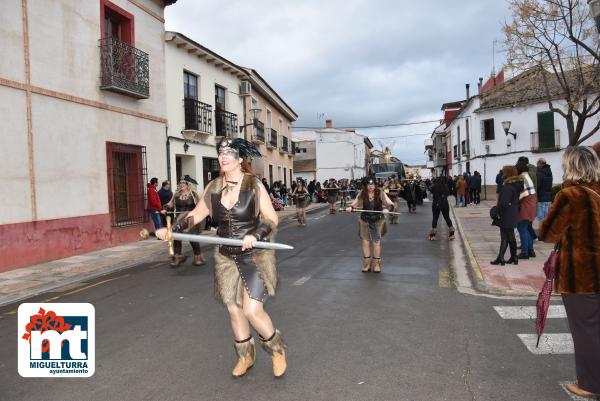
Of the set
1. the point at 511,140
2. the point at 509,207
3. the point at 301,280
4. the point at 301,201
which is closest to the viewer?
the point at 301,280

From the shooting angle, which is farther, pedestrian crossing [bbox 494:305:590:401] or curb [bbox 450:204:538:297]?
curb [bbox 450:204:538:297]

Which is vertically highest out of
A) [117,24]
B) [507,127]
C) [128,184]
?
[117,24]

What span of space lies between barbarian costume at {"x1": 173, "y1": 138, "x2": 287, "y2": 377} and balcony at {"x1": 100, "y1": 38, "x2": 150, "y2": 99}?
32.0 ft

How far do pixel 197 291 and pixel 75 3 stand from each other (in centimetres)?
851

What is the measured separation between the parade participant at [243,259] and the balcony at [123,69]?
9.67m

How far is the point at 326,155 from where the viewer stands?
56688mm

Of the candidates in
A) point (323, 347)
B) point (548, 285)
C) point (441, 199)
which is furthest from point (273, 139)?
point (548, 285)

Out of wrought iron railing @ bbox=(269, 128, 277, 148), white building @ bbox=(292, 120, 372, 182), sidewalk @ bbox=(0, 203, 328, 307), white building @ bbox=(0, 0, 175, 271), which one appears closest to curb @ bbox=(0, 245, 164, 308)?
sidewalk @ bbox=(0, 203, 328, 307)

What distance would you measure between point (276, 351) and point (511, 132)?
100ft

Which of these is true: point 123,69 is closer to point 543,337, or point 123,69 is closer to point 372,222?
point 372,222

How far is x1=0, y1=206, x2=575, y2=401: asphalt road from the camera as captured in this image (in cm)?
352

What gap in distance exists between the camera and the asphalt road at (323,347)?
11.6ft

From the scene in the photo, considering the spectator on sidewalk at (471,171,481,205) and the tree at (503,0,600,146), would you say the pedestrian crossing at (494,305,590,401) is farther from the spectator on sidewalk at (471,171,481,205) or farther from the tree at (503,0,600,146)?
the spectator on sidewalk at (471,171,481,205)

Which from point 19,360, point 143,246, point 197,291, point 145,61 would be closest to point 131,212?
point 143,246
